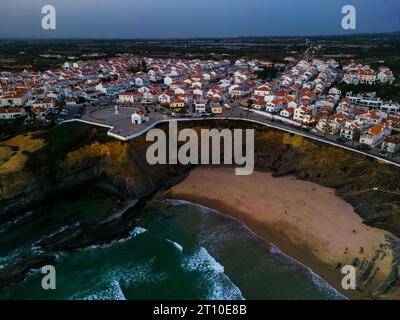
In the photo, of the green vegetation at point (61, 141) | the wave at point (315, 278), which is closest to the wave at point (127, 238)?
the wave at point (315, 278)

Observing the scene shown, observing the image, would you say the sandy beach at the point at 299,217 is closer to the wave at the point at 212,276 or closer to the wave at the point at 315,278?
the wave at the point at 315,278

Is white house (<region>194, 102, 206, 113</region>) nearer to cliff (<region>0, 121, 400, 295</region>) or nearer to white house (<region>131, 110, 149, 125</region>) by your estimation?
white house (<region>131, 110, 149, 125</region>)

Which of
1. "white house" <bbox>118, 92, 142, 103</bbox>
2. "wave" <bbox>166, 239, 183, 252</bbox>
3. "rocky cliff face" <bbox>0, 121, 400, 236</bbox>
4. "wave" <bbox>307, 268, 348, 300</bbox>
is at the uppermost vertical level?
"white house" <bbox>118, 92, 142, 103</bbox>

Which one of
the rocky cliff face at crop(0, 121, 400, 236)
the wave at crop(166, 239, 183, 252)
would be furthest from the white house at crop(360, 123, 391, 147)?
the wave at crop(166, 239, 183, 252)

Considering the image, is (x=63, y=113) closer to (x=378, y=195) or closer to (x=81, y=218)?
(x=81, y=218)

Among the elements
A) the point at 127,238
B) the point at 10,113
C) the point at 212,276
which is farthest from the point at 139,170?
the point at 10,113

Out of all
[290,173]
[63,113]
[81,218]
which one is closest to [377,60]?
[290,173]
